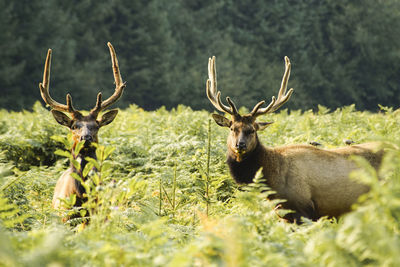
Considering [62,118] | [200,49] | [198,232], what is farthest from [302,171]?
[200,49]

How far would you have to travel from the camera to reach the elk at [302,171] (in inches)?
215

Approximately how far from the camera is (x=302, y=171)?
18.4ft

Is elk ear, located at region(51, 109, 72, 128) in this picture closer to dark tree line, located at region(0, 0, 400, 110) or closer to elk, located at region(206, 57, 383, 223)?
elk, located at region(206, 57, 383, 223)

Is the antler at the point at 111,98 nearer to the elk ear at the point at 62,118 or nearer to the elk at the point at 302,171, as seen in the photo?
the elk ear at the point at 62,118

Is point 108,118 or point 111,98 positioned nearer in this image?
point 108,118

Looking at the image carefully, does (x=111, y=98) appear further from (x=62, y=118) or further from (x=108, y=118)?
(x=62, y=118)

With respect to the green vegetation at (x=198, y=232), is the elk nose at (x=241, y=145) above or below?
above

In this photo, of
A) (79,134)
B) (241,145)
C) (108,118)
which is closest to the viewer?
(241,145)

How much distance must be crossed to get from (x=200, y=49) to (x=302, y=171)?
35.8 m

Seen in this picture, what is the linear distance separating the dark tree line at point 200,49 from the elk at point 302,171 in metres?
24.9

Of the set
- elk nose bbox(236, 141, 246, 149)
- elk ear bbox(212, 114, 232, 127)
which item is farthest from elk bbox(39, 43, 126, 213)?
elk nose bbox(236, 141, 246, 149)

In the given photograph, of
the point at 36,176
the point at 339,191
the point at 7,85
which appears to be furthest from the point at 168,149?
the point at 7,85

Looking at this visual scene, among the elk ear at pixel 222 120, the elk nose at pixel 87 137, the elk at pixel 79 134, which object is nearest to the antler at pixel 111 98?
the elk at pixel 79 134

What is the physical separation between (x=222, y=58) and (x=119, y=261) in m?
37.5
